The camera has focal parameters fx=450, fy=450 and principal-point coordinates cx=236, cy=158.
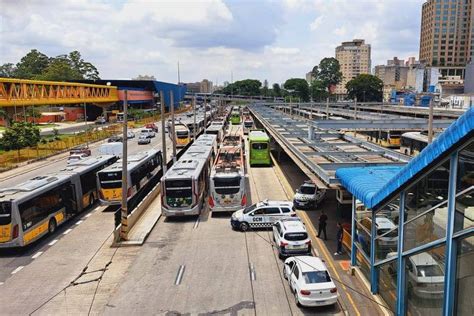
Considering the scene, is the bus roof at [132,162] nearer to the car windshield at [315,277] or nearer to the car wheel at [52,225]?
the car wheel at [52,225]

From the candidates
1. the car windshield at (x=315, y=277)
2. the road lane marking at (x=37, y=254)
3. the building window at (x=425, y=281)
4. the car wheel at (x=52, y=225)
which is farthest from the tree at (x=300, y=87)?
the building window at (x=425, y=281)

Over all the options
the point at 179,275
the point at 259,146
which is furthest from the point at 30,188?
the point at 259,146

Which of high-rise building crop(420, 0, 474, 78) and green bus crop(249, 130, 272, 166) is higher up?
high-rise building crop(420, 0, 474, 78)

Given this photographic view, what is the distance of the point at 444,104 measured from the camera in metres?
110

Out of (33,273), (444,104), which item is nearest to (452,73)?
(444,104)

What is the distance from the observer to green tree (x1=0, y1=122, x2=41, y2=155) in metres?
48.6

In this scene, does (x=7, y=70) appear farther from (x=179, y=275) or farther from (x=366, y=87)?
(x=179, y=275)

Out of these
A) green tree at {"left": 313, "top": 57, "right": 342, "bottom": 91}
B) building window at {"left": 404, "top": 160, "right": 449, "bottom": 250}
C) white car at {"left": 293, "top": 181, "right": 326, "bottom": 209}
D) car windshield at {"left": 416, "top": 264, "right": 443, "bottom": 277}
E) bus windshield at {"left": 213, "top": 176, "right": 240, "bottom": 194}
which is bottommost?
white car at {"left": 293, "top": 181, "right": 326, "bottom": 209}

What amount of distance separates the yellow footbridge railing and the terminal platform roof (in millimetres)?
44792

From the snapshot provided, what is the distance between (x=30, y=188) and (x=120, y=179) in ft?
20.1

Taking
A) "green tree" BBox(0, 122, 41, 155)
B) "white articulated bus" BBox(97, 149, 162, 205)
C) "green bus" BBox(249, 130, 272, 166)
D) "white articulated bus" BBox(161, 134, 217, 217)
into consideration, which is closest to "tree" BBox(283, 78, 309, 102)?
"green tree" BBox(0, 122, 41, 155)

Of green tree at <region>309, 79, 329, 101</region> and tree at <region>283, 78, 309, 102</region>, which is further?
tree at <region>283, 78, 309, 102</region>

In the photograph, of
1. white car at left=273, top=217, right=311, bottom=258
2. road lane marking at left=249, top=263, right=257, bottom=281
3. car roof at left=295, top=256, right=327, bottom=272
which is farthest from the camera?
white car at left=273, top=217, right=311, bottom=258

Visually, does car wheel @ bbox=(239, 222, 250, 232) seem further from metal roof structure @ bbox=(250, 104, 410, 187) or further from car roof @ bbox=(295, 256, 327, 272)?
car roof @ bbox=(295, 256, 327, 272)
